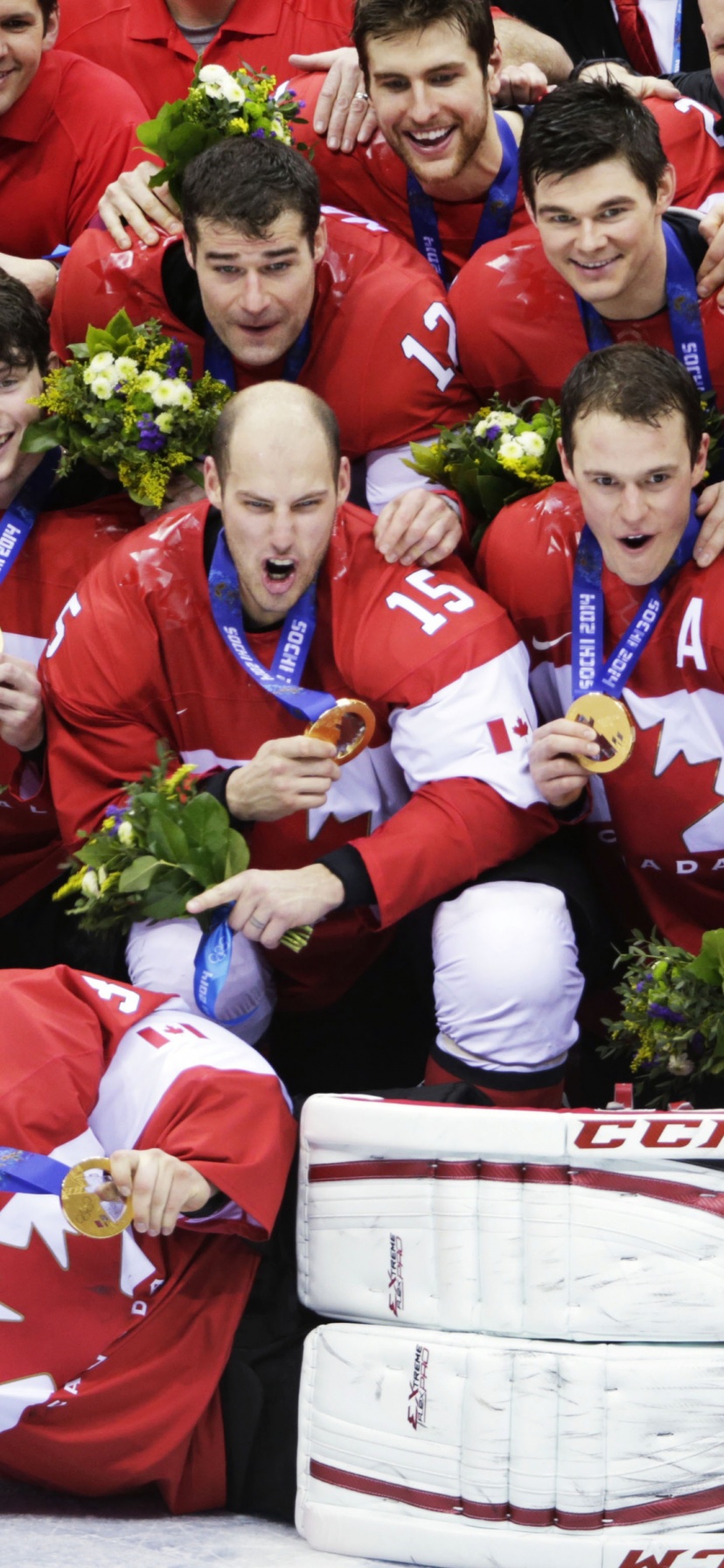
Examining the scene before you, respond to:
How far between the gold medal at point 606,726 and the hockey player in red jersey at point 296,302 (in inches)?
19.0

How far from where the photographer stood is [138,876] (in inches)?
125

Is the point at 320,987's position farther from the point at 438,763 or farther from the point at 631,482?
the point at 631,482

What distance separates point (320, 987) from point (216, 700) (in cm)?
63

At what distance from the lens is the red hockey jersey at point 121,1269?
267cm

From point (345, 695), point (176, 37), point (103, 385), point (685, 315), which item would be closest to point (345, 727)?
point (345, 695)

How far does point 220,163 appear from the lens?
363 cm

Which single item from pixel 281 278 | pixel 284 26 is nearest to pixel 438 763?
pixel 281 278

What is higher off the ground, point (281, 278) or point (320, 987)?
point (281, 278)

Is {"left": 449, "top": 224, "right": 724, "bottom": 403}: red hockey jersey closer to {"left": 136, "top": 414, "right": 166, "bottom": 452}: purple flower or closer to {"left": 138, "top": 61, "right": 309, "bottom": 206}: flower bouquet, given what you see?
{"left": 138, "top": 61, "right": 309, "bottom": 206}: flower bouquet

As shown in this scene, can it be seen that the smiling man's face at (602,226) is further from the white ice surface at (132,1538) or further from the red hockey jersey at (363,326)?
the white ice surface at (132,1538)

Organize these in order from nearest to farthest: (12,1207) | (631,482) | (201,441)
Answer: (12,1207) → (631,482) → (201,441)

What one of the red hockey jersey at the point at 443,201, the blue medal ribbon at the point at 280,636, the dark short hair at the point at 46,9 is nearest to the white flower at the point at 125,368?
the blue medal ribbon at the point at 280,636

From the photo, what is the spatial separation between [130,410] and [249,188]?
0.49m

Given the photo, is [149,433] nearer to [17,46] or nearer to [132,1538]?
[17,46]
